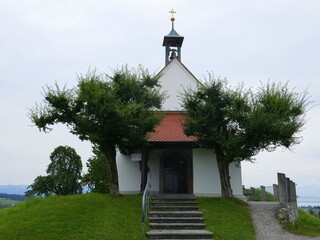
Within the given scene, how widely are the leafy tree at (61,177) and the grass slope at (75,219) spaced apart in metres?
21.9

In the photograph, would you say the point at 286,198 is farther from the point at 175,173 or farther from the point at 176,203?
the point at 175,173

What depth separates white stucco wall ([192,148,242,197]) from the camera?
1683cm

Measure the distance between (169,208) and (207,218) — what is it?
70.6 inches

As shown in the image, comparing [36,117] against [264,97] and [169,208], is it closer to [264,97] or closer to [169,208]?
[169,208]

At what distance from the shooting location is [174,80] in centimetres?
2062

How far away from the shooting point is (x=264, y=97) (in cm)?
1473

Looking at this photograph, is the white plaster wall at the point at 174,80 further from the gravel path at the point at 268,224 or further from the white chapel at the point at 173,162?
the gravel path at the point at 268,224

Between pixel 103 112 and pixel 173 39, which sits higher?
pixel 173 39

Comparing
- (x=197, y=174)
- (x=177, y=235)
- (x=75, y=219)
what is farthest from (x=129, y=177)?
(x=177, y=235)

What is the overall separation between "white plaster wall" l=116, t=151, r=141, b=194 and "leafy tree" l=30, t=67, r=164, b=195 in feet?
8.30

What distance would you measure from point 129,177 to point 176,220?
6134mm

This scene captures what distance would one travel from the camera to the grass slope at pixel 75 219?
1030 cm

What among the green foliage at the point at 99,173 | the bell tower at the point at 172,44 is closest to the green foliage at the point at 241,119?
the bell tower at the point at 172,44

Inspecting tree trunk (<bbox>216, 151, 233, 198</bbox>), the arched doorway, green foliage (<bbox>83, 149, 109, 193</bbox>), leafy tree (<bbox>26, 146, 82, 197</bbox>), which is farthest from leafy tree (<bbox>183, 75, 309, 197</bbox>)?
leafy tree (<bbox>26, 146, 82, 197</bbox>)
